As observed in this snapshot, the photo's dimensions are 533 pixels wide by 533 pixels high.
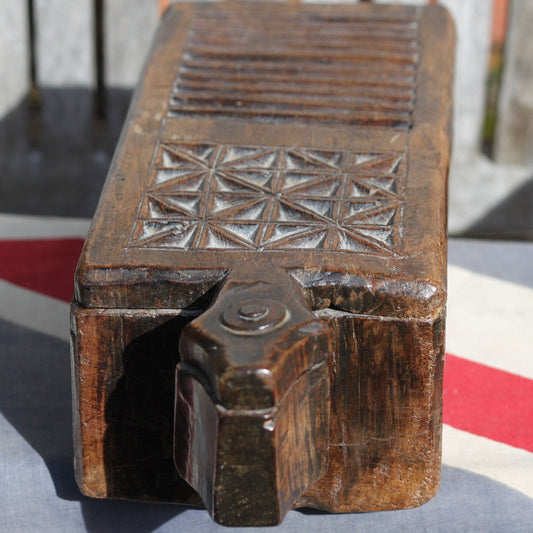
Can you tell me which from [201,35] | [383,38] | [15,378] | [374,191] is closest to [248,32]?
[201,35]

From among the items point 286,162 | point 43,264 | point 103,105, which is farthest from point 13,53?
point 286,162

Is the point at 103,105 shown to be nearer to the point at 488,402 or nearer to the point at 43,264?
the point at 43,264

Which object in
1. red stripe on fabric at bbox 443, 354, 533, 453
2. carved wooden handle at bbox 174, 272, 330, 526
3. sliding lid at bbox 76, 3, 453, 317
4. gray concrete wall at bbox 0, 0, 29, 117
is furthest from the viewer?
gray concrete wall at bbox 0, 0, 29, 117

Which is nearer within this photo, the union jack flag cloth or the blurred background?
the union jack flag cloth

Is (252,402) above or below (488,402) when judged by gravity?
above

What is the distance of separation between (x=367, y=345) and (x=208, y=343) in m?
0.17

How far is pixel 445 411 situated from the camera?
1.07 meters

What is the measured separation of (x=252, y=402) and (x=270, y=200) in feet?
1.04

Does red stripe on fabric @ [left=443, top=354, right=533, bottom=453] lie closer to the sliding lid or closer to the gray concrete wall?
the sliding lid

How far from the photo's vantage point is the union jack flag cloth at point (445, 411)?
3.06 feet

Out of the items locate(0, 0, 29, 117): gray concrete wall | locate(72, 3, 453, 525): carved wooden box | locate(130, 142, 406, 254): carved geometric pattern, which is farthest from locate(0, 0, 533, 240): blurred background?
locate(130, 142, 406, 254): carved geometric pattern

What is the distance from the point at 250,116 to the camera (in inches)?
44.6

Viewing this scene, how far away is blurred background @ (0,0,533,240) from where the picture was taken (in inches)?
65.9

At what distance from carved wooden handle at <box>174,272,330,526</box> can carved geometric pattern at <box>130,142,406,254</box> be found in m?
0.12
